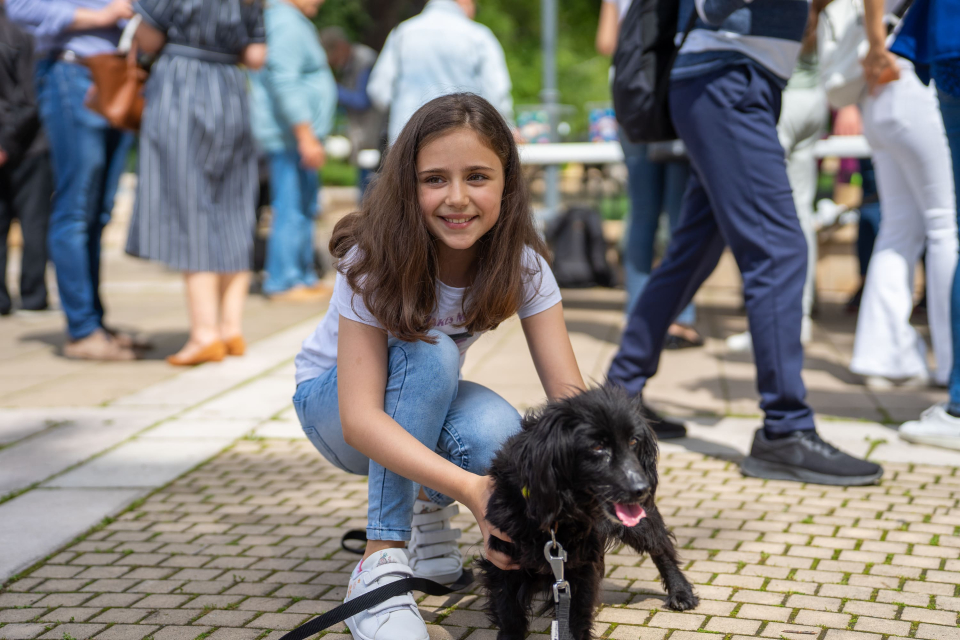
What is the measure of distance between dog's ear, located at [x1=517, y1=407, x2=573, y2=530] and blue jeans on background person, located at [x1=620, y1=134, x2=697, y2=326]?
375 cm

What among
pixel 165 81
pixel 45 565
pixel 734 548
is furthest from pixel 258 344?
pixel 734 548

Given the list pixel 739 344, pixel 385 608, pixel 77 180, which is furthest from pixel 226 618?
pixel 739 344

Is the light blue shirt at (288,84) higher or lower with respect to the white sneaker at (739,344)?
higher

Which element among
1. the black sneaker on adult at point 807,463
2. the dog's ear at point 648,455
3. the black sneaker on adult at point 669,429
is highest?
the dog's ear at point 648,455

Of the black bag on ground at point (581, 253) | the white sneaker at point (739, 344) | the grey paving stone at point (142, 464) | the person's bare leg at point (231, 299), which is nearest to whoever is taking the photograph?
the grey paving stone at point (142, 464)

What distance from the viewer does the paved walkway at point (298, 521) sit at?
232cm

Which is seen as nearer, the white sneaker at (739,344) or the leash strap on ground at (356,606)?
the leash strap on ground at (356,606)

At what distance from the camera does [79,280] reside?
5254 millimetres

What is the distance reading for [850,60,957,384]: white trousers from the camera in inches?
158

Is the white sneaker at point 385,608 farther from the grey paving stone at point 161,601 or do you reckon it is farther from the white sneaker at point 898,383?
the white sneaker at point 898,383

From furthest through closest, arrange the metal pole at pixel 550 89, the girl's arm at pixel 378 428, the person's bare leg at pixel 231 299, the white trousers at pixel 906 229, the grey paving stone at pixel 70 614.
Answer: 1. the metal pole at pixel 550 89
2. the person's bare leg at pixel 231 299
3. the white trousers at pixel 906 229
4. the grey paving stone at pixel 70 614
5. the girl's arm at pixel 378 428

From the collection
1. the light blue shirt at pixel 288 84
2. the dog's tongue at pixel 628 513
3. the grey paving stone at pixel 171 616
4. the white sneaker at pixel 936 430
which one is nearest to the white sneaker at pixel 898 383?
the white sneaker at pixel 936 430

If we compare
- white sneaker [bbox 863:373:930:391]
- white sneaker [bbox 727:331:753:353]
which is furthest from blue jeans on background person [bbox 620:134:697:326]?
white sneaker [bbox 863:373:930:391]

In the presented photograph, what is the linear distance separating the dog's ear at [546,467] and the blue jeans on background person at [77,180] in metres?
4.09
